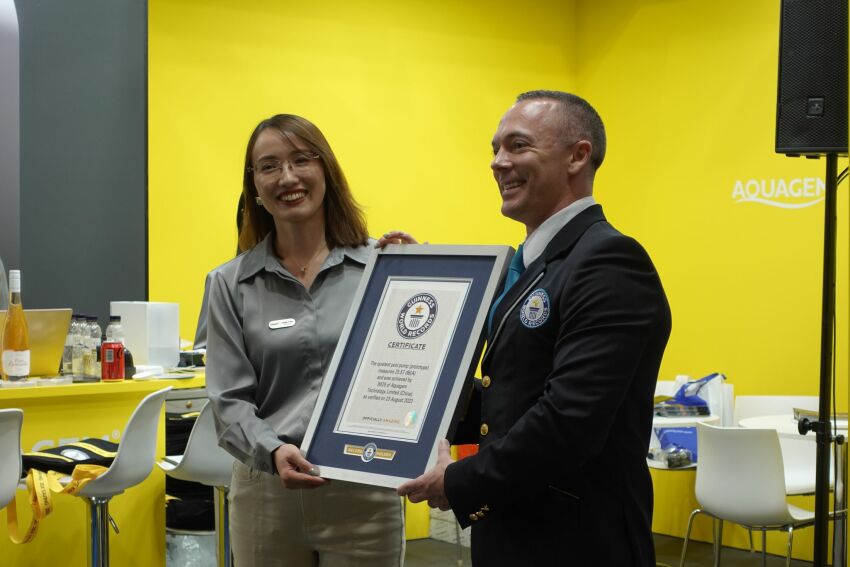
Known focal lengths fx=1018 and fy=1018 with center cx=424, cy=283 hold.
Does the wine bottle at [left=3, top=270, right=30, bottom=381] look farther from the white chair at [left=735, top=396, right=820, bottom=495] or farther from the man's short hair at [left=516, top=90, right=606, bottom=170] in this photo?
the white chair at [left=735, top=396, right=820, bottom=495]

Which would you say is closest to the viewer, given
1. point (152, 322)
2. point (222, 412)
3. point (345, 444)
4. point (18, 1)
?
point (345, 444)

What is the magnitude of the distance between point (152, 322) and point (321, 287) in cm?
227

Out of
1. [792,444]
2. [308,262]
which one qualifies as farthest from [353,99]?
[308,262]

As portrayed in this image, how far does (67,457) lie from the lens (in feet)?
11.9

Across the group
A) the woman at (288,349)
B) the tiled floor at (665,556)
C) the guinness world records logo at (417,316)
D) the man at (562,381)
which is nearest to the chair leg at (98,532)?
the woman at (288,349)

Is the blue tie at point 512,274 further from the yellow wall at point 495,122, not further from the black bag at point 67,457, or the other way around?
the yellow wall at point 495,122

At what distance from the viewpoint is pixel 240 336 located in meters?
2.40

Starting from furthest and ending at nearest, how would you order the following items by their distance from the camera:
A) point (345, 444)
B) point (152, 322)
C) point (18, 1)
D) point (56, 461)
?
point (18, 1)
point (152, 322)
point (56, 461)
point (345, 444)

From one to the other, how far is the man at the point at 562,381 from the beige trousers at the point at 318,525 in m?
0.39

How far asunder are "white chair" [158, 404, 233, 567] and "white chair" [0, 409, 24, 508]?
650 millimetres

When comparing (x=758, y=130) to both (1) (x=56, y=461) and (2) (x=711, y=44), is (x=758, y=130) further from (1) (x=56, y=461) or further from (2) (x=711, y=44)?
(1) (x=56, y=461)

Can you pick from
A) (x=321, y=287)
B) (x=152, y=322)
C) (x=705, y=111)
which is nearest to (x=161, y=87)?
(x=152, y=322)

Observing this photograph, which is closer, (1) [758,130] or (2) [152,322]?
(2) [152,322]

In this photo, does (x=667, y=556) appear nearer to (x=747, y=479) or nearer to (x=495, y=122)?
(x=747, y=479)
